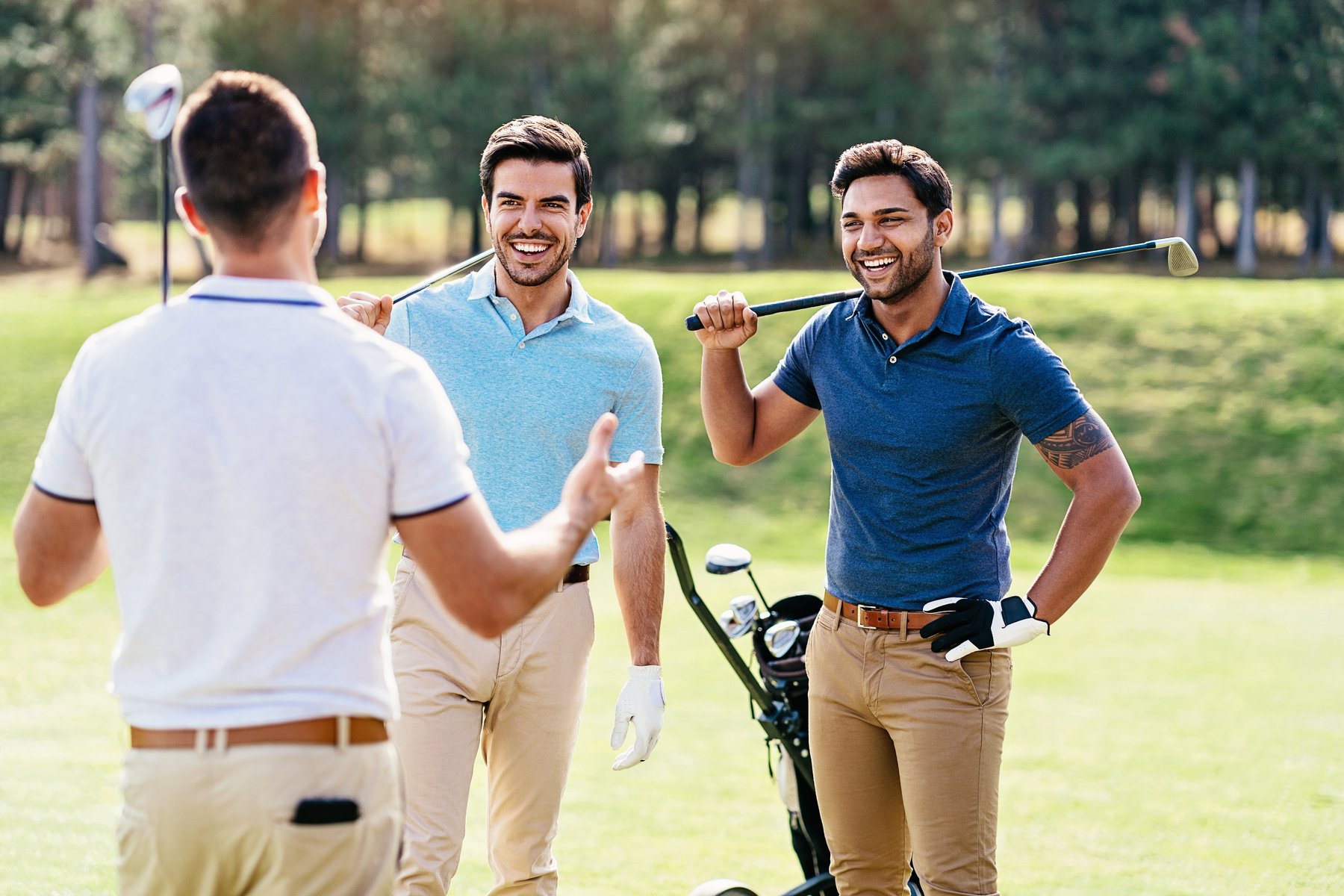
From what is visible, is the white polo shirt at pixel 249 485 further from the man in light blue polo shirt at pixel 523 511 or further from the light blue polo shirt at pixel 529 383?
the light blue polo shirt at pixel 529 383

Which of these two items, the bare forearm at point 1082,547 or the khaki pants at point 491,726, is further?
the khaki pants at point 491,726

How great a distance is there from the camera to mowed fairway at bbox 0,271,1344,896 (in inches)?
223

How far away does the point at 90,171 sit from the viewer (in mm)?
39094

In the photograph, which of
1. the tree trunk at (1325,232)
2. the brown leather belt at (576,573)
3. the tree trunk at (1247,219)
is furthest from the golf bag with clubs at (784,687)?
the tree trunk at (1325,232)

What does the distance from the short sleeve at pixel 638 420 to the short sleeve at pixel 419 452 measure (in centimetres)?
171

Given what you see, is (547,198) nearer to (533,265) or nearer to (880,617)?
(533,265)

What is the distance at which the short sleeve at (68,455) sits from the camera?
218 centimetres

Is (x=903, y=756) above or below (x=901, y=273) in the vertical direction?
below

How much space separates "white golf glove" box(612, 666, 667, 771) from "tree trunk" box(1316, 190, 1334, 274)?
3875 cm

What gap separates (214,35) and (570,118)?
9505 mm

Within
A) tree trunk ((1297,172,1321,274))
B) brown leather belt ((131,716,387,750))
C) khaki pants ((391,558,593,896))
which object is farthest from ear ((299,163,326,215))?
tree trunk ((1297,172,1321,274))

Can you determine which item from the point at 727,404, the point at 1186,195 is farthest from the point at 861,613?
the point at 1186,195

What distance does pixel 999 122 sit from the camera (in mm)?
39844

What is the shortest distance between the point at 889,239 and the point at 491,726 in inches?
61.2
